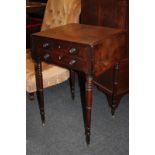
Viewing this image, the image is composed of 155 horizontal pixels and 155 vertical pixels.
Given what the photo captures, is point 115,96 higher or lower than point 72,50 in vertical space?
lower

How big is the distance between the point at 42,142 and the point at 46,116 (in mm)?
405

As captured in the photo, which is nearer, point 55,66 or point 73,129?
point 73,129

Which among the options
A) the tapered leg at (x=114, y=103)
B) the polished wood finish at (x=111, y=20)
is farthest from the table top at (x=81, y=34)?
the tapered leg at (x=114, y=103)

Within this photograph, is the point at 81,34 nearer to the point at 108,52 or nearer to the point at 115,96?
the point at 108,52

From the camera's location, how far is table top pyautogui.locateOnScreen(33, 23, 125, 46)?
1676 mm

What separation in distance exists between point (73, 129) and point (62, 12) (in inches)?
44.5

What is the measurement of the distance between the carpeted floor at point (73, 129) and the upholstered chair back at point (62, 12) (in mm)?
750

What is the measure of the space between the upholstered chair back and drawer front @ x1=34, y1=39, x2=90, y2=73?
2.29ft

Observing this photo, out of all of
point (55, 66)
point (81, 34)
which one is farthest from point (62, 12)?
point (81, 34)

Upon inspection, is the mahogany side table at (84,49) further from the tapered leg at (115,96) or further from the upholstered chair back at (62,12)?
the upholstered chair back at (62,12)

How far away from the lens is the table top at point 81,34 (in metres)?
1.68

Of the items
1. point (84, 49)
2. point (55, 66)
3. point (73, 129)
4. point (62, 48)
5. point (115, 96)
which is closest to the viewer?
point (84, 49)

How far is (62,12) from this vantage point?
2.57 metres
